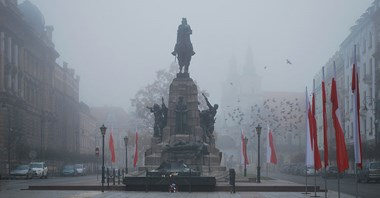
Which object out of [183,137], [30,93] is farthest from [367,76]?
[30,93]

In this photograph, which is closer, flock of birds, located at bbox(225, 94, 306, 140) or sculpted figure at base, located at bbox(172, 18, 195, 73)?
sculpted figure at base, located at bbox(172, 18, 195, 73)

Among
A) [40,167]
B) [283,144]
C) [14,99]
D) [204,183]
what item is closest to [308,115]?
[204,183]

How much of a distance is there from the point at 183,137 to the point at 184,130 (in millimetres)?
822

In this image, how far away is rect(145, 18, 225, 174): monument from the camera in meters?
40.3

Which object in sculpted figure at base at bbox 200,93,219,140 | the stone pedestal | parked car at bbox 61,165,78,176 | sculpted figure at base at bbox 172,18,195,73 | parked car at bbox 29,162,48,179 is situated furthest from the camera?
parked car at bbox 61,165,78,176

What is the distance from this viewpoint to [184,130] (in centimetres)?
4353

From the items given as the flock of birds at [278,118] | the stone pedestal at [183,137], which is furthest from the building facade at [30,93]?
the stone pedestal at [183,137]

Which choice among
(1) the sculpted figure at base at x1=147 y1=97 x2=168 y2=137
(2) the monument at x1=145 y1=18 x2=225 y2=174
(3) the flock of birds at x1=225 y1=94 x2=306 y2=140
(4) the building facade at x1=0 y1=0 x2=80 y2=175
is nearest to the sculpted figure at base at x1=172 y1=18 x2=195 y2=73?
(2) the monument at x1=145 y1=18 x2=225 y2=174

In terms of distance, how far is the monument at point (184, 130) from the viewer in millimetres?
40344

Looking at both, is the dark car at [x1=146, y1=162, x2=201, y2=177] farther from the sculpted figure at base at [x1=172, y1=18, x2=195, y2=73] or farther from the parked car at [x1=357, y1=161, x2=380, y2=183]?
the parked car at [x1=357, y1=161, x2=380, y2=183]

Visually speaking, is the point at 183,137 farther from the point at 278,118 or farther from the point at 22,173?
the point at 278,118

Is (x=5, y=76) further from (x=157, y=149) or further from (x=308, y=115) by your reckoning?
(x=308, y=115)

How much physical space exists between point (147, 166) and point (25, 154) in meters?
32.7

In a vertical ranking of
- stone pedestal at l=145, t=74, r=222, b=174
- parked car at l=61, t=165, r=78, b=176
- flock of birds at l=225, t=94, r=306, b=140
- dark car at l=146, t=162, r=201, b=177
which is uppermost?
flock of birds at l=225, t=94, r=306, b=140
